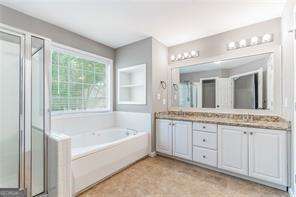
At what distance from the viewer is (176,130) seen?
297 cm

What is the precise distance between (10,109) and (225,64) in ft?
11.4

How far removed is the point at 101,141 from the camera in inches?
132

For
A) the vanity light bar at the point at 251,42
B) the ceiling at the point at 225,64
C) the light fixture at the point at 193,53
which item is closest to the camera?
the vanity light bar at the point at 251,42

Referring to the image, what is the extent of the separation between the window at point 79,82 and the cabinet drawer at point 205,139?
2205 mm

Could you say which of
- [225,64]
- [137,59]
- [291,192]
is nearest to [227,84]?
[225,64]

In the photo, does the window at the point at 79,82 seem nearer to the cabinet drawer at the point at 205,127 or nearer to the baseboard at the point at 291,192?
the cabinet drawer at the point at 205,127

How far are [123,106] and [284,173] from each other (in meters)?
3.05

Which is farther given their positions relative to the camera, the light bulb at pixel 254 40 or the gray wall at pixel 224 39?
the light bulb at pixel 254 40

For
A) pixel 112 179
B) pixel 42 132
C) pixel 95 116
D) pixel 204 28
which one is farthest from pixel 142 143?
pixel 204 28

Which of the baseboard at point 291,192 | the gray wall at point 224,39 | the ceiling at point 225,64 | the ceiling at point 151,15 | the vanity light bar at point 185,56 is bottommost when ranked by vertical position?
the baseboard at point 291,192

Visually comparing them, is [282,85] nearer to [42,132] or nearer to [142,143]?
[142,143]

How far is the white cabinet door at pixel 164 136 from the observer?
306 centimetres

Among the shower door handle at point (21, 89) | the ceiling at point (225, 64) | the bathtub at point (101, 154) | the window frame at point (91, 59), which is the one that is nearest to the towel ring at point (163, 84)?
the ceiling at point (225, 64)

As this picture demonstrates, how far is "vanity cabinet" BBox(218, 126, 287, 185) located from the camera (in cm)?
195
